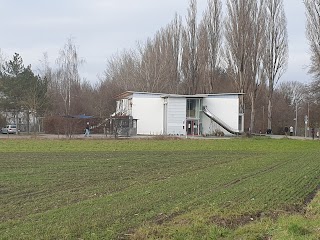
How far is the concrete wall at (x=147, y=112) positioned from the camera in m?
65.1

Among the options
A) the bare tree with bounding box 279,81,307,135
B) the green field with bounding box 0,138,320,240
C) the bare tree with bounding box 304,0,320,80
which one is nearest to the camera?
the green field with bounding box 0,138,320,240

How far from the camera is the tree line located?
56.3 meters

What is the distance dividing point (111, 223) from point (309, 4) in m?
48.2

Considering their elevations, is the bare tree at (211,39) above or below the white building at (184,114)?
above

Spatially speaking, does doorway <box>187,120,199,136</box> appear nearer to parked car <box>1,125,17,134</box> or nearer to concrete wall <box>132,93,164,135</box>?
concrete wall <box>132,93,164,135</box>

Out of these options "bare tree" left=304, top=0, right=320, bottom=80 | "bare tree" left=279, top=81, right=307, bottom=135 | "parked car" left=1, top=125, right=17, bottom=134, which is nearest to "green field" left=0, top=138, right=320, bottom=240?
Answer: "bare tree" left=304, top=0, right=320, bottom=80

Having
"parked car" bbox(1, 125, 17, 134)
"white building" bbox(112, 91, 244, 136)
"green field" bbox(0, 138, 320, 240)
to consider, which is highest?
"white building" bbox(112, 91, 244, 136)

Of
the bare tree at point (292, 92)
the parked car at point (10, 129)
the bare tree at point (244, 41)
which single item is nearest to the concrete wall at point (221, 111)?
the bare tree at point (244, 41)

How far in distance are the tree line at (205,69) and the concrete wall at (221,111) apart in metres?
1.54

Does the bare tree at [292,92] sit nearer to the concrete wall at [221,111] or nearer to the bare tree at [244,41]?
the concrete wall at [221,111]

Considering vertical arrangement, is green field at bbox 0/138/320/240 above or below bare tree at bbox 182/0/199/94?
below

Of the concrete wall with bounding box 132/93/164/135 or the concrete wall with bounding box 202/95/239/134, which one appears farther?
the concrete wall with bounding box 132/93/164/135

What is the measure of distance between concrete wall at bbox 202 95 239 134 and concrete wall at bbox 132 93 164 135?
A: 20.6 ft

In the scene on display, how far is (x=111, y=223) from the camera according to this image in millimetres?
8750
